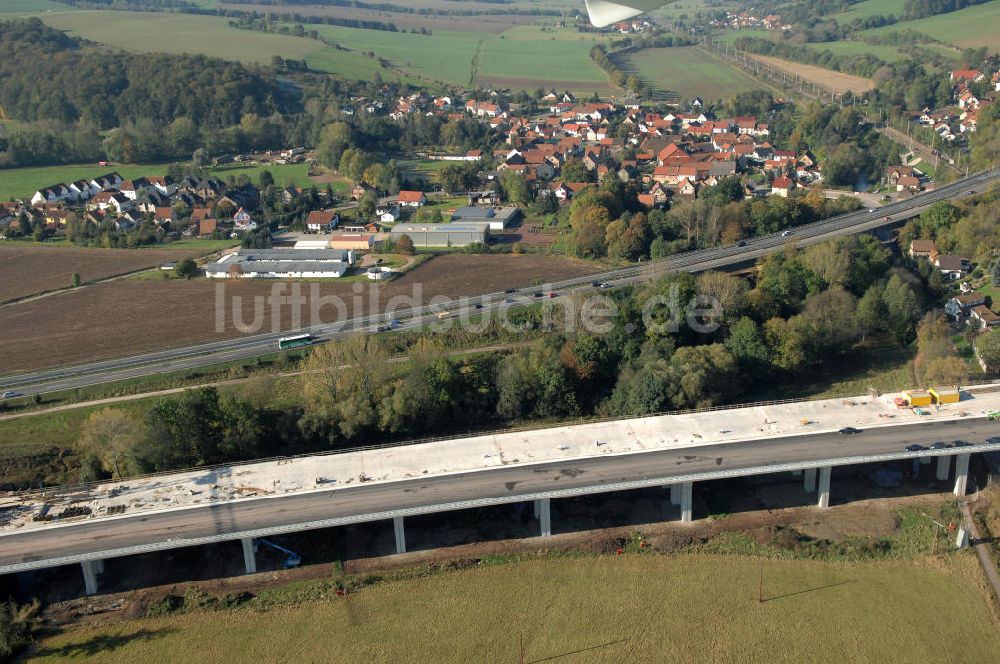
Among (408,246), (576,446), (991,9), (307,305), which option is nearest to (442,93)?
(408,246)

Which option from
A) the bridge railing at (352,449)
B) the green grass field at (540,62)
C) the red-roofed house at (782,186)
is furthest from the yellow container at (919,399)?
the green grass field at (540,62)

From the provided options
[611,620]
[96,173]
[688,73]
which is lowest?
[611,620]

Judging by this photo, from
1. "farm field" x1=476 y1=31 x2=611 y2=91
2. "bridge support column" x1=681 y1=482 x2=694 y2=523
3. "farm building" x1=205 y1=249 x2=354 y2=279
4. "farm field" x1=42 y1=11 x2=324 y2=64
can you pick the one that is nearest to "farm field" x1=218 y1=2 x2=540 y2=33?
"farm field" x1=476 y1=31 x2=611 y2=91

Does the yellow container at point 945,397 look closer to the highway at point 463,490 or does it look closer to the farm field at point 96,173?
the highway at point 463,490

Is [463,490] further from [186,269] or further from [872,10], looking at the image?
[872,10]

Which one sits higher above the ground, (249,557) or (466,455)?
(466,455)

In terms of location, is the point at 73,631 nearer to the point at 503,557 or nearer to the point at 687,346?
the point at 503,557

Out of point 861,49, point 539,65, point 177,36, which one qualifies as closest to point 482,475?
point 539,65
